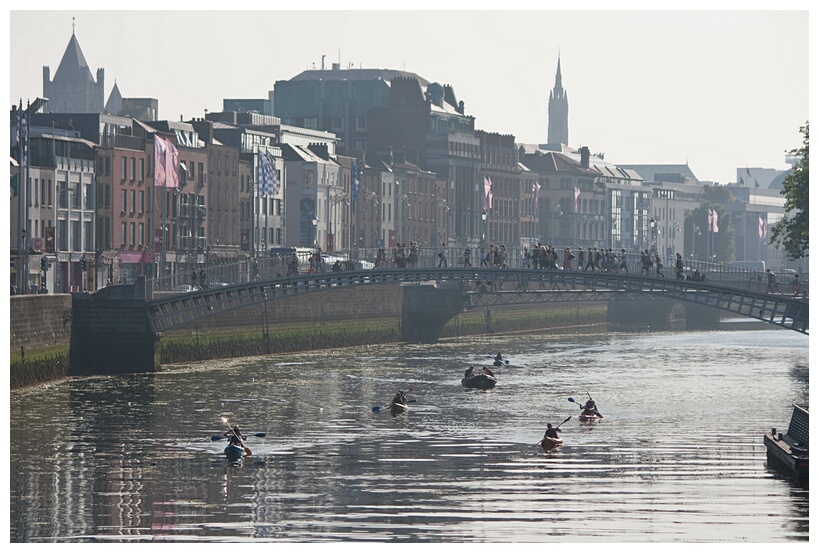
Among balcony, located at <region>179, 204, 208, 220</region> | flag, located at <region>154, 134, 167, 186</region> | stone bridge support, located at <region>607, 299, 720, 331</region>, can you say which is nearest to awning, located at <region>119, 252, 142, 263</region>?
balcony, located at <region>179, 204, 208, 220</region>

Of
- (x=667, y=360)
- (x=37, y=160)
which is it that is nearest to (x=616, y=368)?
(x=667, y=360)

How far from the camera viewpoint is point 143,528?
1857 inches

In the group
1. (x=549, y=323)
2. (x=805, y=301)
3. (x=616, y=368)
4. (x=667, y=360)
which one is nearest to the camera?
(x=805, y=301)

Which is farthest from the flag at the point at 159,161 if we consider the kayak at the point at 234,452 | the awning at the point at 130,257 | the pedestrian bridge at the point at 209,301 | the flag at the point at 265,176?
the kayak at the point at 234,452

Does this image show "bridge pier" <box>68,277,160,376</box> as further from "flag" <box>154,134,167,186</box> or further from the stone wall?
"flag" <box>154,134,167,186</box>

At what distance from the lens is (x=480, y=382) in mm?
87188

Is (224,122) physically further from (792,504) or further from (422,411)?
(792,504)

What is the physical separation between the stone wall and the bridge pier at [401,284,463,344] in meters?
41.2

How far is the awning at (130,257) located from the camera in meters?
131

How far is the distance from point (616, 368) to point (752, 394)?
62.4 ft

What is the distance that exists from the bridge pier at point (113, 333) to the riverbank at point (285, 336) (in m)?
1.79

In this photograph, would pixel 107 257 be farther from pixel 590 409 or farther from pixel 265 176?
pixel 590 409

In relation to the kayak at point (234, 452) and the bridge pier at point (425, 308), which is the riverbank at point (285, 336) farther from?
the kayak at point (234, 452)

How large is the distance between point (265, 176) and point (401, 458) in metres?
69.2
